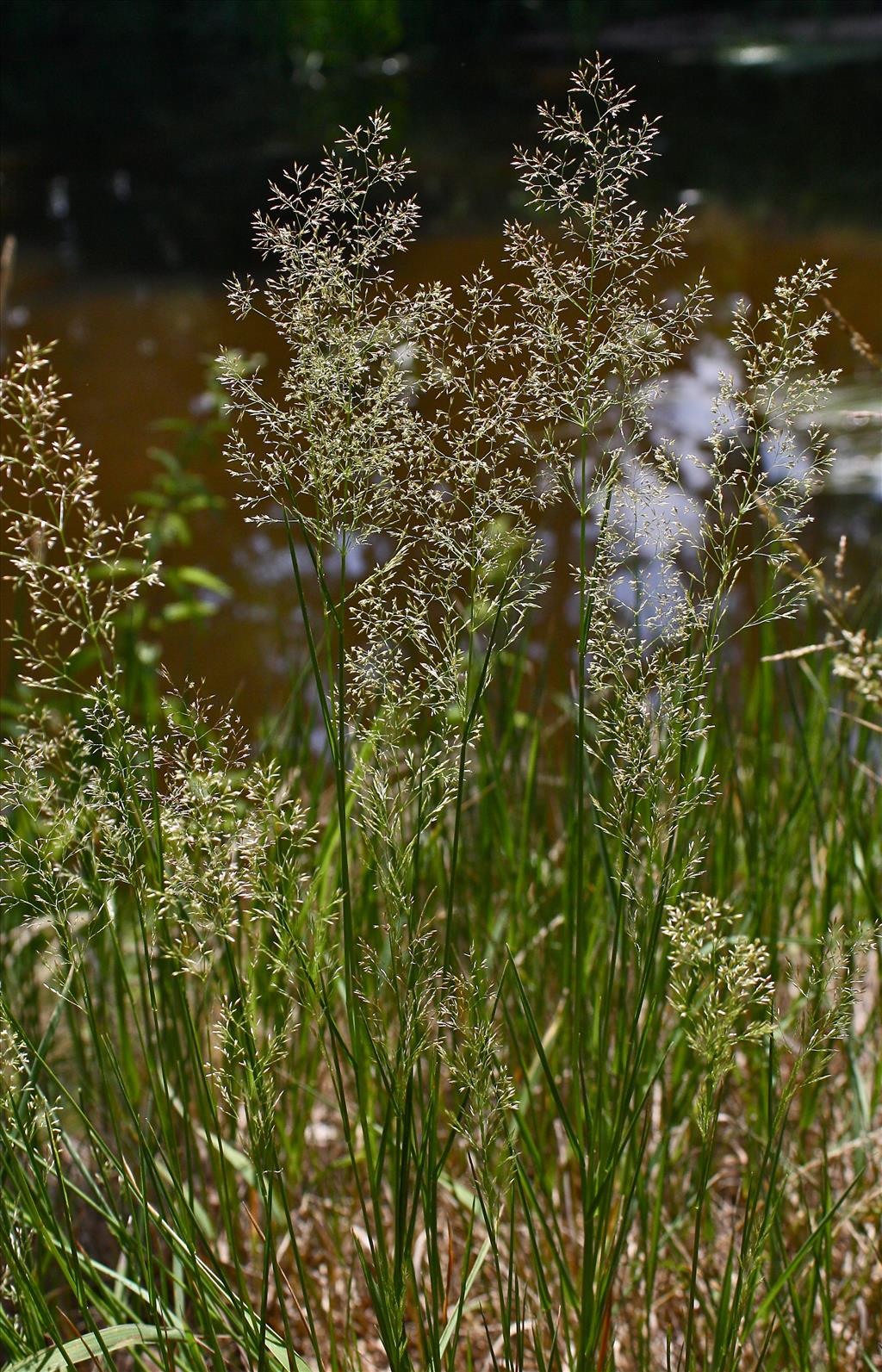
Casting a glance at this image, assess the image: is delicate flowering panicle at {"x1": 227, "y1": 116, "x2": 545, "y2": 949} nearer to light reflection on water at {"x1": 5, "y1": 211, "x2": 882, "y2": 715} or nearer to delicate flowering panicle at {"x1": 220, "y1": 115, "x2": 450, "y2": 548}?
delicate flowering panicle at {"x1": 220, "y1": 115, "x2": 450, "y2": 548}

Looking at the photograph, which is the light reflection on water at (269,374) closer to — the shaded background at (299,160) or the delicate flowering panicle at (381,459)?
the shaded background at (299,160)

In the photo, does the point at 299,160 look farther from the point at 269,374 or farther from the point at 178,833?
the point at 178,833

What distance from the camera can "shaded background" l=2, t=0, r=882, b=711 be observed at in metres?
4.01

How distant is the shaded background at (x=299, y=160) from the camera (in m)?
4.01

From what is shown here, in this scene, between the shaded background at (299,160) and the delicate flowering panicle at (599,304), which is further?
the shaded background at (299,160)

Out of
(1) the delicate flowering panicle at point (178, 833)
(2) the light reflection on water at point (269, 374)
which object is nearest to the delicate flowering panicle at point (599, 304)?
(1) the delicate flowering panicle at point (178, 833)

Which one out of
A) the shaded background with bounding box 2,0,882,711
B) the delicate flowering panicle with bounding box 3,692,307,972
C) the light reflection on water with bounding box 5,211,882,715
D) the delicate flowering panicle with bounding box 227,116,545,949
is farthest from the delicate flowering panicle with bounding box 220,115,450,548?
the light reflection on water with bounding box 5,211,882,715

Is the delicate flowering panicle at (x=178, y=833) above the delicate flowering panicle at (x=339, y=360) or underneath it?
underneath

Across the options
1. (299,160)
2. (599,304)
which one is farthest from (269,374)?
(599,304)

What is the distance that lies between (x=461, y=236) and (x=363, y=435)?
501 centimetres

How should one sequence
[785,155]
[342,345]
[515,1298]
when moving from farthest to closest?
[785,155] < [515,1298] < [342,345]

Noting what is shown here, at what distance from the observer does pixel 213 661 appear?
10.5 ft

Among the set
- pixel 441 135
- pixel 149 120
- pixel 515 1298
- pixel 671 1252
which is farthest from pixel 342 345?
pixel 149 120

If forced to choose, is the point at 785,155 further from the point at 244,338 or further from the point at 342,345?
the point at 342,345
